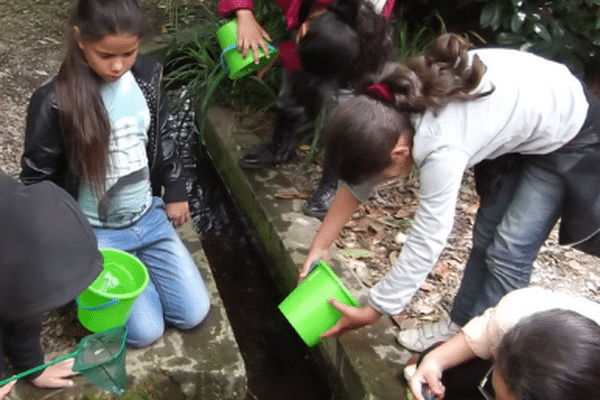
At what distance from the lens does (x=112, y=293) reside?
2.20 m

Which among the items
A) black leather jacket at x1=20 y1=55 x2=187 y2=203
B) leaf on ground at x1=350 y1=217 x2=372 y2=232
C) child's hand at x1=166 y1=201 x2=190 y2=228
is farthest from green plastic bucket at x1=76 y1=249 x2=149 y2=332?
leaf on ground at x1=350 y1=217 x2=372 y2=232

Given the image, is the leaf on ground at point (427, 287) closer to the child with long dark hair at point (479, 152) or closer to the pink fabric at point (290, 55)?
the child with long dark hair at point (479, 152)

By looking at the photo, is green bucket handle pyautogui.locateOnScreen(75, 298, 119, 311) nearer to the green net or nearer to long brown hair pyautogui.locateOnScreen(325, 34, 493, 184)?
the green net

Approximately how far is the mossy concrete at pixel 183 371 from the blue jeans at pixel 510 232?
864 mm

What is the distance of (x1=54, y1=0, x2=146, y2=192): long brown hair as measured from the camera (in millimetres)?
2068

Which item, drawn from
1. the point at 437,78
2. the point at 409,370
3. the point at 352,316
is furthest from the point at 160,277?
the point at 437,78

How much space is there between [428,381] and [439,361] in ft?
0.21

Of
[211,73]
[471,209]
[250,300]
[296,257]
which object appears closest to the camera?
[296,257]

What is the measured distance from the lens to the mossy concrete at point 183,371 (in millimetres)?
2125

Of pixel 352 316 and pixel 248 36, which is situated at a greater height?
pixel 248 36

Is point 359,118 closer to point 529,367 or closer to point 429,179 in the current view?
point 429,179

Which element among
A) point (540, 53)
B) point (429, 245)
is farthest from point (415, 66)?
point (540, 53)

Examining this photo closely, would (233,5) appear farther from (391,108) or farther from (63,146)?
(391,108)

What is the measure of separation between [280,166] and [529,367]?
2121 millimetres
